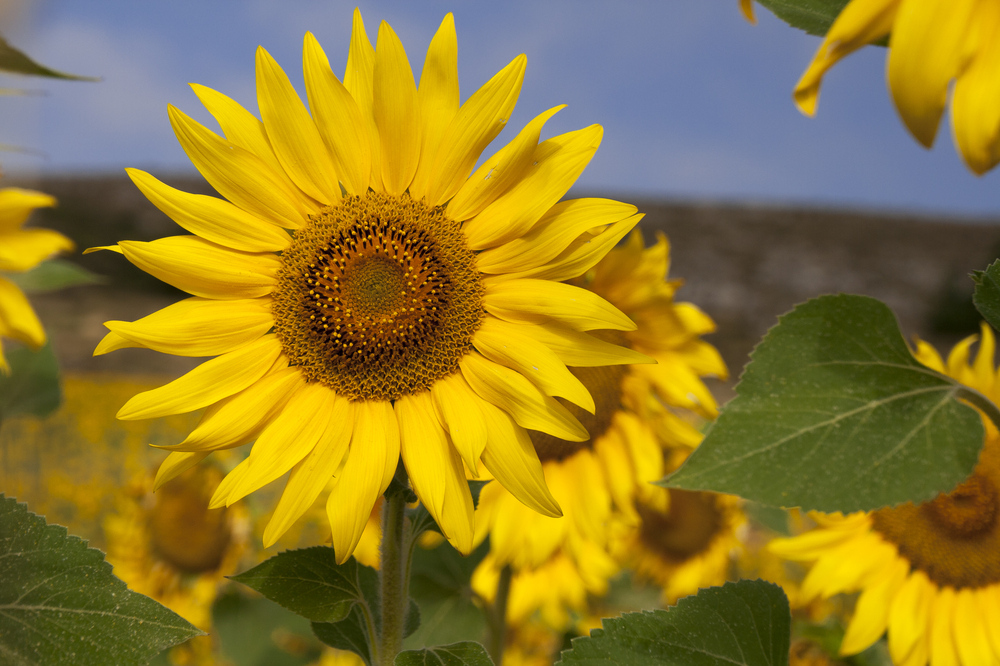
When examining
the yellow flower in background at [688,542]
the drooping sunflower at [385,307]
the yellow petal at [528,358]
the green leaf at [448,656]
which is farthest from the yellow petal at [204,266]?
the yellow flower in background at [688,542]

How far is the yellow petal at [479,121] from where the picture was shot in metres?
0.66

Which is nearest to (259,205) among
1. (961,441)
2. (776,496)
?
(776,496)

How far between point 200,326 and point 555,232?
0.33 m

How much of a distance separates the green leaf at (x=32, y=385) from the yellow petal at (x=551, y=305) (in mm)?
947

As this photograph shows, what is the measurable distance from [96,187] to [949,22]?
1404 cm

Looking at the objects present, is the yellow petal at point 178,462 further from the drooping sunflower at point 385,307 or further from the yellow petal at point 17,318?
the yellow petal at point 17,318

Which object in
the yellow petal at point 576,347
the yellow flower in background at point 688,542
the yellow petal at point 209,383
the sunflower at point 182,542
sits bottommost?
the yellow flower in background at point 688,542

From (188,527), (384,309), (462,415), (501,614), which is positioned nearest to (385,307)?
(384,309)

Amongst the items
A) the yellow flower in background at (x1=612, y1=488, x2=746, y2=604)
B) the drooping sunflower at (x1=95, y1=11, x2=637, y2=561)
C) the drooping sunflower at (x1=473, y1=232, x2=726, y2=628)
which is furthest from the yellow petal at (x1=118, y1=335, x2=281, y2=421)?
the yellow flower in background at (x1=612, y1=488, x2=746, y2=604)

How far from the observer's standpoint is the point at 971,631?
37.2 inches

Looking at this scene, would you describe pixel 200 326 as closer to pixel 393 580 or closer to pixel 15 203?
pixel 393 580

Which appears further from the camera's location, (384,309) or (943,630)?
(943,630)

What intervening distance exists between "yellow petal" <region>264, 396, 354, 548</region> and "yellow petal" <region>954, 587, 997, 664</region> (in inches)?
31.6

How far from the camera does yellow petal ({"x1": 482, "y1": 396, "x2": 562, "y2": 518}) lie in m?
0.62
